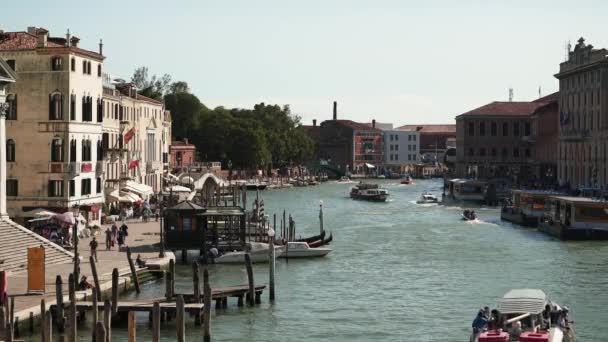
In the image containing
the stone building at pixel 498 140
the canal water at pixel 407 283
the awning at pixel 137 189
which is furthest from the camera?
the stone building at pixel 498 140

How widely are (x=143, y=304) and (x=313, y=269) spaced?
12799 mm

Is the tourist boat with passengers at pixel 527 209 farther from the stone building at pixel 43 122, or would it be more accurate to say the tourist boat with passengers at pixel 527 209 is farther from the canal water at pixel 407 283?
the stone building at pixel 43 122

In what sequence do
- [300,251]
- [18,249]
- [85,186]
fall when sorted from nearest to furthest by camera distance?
[18,249] < [300,251] < [85,186]

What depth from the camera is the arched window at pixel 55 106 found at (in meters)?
43.5

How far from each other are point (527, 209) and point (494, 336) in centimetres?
4037

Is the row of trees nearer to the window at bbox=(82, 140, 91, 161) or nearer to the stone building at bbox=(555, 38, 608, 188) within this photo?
the stone building at bbox=(555, 38, 608, 188)

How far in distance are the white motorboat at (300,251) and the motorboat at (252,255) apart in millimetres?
242

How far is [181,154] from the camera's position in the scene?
9644cm

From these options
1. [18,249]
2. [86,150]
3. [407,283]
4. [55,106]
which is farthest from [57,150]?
[407,283]

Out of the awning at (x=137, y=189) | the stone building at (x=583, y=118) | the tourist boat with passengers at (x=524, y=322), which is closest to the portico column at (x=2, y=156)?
the tourist boat with passengers at (x=524, y=322)

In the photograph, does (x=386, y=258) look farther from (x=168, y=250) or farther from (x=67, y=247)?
(x=67, y=247)

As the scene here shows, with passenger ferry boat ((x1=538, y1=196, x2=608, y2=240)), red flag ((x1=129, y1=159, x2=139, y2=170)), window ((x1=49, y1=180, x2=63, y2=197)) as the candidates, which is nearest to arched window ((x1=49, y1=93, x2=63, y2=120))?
window ((x1=49, y1=180, x2=63, y2=197))

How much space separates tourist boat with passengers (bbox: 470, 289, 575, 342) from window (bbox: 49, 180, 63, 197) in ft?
73.8

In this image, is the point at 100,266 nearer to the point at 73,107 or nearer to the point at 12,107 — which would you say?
the point at 73,107
